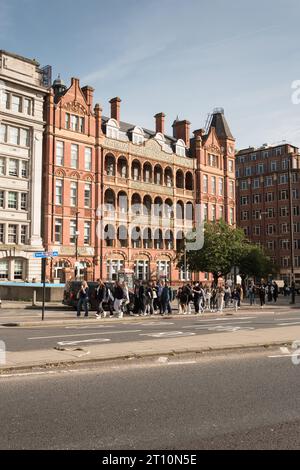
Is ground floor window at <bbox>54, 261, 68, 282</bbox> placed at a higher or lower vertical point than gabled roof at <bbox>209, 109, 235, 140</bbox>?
lower

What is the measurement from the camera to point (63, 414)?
6504 mm

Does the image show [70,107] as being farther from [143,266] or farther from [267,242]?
[267,242]

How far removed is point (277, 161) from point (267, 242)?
14.9 meters

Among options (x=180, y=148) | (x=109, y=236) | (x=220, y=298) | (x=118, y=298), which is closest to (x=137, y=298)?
(x=118, y=298)

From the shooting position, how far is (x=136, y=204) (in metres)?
59.4

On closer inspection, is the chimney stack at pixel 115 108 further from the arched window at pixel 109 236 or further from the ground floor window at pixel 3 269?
the ground floor window at pixel 3 269

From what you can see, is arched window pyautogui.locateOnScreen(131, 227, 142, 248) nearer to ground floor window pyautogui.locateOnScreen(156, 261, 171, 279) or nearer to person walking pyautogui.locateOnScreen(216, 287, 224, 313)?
ground floor window pyautogui.locateOnScreen(156, 261, 171, 279)

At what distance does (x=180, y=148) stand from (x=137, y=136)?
828 centimetres

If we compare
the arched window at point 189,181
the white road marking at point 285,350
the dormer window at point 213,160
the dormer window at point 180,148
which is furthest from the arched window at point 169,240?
the white road marking at point 285,350

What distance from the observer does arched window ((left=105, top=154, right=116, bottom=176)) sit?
57.2m

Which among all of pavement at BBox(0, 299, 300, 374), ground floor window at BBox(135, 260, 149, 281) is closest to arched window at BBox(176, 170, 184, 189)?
ground floor window at BBox(135, 260, 149, 281)

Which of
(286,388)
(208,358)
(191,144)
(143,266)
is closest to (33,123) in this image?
(143,266)

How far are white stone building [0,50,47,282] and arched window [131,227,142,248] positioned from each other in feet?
41.0

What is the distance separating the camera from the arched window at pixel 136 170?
196 feet
